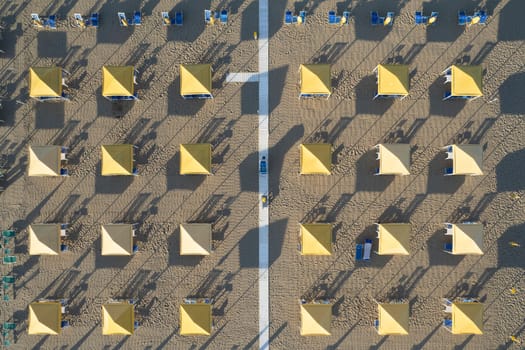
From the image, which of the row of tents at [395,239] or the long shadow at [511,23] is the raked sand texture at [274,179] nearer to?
the long shadow at [511,23]

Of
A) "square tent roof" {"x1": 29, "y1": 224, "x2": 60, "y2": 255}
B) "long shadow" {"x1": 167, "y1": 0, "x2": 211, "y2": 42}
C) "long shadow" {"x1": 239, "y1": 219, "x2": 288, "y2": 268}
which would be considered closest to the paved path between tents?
"long shadow" {"x1": 239, "y1": 219, "x2": 288, "y2": 268}

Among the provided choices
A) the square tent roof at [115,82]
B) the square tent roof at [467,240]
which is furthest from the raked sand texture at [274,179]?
the square tent roof at [115,82]

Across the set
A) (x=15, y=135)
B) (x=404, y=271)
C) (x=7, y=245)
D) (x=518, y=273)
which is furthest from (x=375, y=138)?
(x=7, y=245)

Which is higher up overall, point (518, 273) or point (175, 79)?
point (175, 79)

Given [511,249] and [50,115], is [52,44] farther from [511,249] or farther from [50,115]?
[511,249]

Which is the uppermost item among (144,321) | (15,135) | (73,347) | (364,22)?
(364,22)

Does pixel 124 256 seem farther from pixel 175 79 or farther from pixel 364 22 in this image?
pixel 364 22
